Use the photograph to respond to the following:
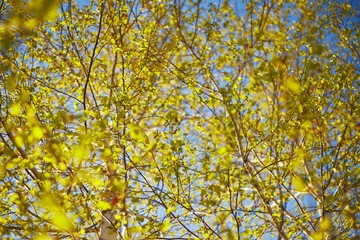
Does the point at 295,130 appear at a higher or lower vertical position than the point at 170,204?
higher

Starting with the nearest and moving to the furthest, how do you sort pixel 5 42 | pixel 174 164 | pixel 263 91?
pixel 5 42 < pixel 174 164 < pixel 263 91

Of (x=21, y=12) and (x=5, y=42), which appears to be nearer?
(x=5, y=42)

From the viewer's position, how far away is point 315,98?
11.3ft

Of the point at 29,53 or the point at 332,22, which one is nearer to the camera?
the point at 29,53

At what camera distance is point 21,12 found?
157 inches

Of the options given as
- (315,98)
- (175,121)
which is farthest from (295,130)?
(175,121)

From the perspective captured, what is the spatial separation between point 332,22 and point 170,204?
17.2 feet

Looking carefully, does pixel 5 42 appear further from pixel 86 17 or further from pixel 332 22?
pixel 332 22

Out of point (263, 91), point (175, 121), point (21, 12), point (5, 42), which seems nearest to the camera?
point (5, 42)

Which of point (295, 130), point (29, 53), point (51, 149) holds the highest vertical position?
point (29, 53)

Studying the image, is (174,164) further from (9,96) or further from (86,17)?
(86,17)

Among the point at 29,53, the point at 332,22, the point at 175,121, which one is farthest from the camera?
the point at 332,22

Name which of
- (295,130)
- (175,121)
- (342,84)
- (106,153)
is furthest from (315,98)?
(106,153)

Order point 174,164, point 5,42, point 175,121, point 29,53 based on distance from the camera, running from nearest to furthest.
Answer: point 5,42 → point 174,164 → point 175,121 → point 29,53
